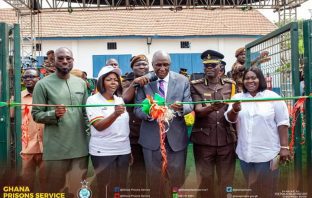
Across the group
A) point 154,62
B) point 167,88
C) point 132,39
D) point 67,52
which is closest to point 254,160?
point 167,88

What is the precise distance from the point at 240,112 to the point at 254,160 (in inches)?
18.0

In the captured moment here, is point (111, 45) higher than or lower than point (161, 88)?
higher

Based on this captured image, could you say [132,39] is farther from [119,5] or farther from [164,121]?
[164,121]

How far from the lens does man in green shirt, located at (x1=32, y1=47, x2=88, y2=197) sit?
3.60 metres

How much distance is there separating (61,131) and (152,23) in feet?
64.1

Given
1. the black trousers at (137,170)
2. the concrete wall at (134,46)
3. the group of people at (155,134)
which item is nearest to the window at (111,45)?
the concrete wall at (134,46)

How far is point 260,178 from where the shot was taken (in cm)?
359

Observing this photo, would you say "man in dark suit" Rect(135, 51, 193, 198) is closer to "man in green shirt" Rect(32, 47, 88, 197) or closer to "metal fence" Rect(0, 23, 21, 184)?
"man in green shirt" Rect(32, 47, 88, 197)

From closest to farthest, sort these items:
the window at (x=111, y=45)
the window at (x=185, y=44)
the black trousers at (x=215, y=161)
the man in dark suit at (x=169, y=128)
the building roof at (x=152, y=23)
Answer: the man in dark suit at (x=169, y=128)
the black trousers at (x=215, y=161)
the building roof at (x=152, y=23)
the window at (x=111, y=45)
the window at (x=185, y=44)

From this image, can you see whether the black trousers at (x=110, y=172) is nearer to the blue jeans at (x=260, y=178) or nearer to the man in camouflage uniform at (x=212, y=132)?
the man in camouflage uniform at (x=212, y=132)

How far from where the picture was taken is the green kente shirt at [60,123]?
3639 millimetres

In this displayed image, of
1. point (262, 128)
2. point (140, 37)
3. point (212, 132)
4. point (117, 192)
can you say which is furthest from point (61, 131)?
point (140, 37)

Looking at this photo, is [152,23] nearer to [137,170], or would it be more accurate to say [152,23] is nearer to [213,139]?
[213,139]

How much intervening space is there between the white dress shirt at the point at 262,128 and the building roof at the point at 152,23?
18.1 m
